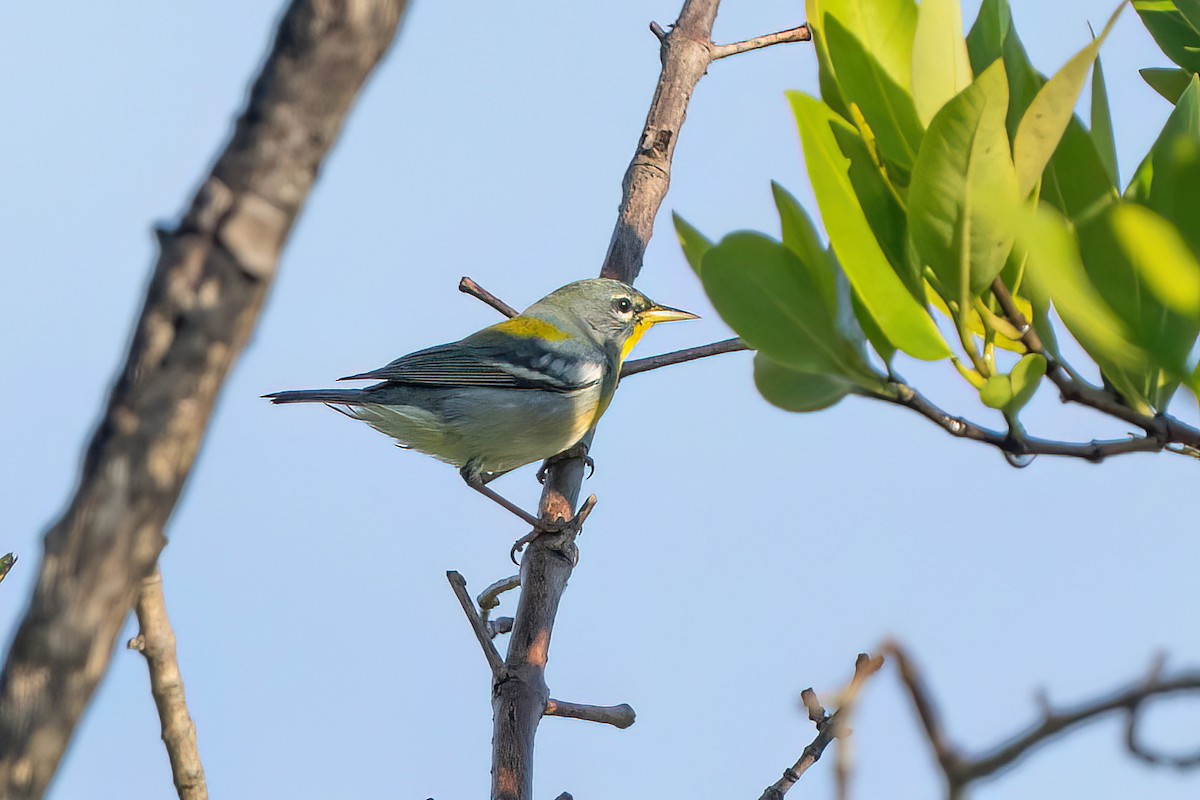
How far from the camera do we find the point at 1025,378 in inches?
62.4

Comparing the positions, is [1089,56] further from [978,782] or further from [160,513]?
[160,513]

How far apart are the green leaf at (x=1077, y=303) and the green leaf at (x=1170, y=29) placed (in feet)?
3.54

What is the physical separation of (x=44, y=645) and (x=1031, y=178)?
4.50 ft

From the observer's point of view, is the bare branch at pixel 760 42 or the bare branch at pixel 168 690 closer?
the bare branch at pixel 168 690

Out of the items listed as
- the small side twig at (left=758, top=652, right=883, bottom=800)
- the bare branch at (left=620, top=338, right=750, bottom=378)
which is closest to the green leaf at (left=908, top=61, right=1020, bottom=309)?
the small side twig at (left=758, top=652, right=883, bottom=800)

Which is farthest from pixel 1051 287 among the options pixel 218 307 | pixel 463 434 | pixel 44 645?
pixel 463 434

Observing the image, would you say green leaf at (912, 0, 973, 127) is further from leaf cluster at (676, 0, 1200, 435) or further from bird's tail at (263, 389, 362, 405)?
bird's tail at (263, 389, 362, 405)

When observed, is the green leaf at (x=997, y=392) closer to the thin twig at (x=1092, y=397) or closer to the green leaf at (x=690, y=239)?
the thin twig at (x=1092, y=397)

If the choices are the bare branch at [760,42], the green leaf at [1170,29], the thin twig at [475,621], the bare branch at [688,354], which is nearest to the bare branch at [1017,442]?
the green leaf at [1170,29]

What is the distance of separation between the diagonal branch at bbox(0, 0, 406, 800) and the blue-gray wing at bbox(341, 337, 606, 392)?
4649 millimetres

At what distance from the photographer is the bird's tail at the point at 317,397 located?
560 cm

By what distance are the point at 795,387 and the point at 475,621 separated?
1835mm

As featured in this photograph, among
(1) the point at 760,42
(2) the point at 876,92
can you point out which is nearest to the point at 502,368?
(1) the point at 760,42

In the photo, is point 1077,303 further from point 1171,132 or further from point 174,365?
point 174,365
